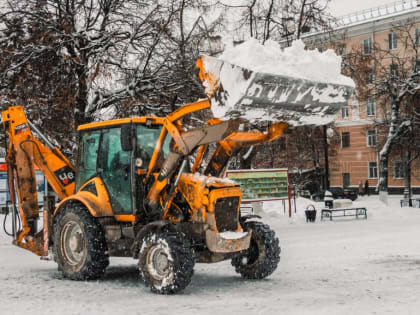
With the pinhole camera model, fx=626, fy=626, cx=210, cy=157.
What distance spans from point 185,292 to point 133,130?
2533mm

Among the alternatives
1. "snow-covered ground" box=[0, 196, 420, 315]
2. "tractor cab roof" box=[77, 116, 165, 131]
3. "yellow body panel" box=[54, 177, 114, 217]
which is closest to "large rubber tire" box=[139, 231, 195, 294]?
"snow-covered ground" box=[0, 196, 420, 315]

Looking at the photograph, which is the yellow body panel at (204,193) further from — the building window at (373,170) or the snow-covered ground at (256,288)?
the building window at (373,170)

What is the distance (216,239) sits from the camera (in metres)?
8.59

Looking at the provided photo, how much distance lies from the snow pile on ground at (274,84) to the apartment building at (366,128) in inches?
1572

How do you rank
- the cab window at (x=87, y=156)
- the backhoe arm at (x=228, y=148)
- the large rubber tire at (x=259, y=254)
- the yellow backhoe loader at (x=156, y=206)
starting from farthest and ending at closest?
the cab window at (x=87, y=156) < the large rubber tire at (x=259, y=254) < the backhoe arm at (x=228, y=148) < the yellow backhoe loader at (x=156, y=206)

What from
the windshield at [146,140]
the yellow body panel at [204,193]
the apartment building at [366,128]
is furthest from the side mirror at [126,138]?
the apartment building at [366,128]

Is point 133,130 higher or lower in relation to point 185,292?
higher

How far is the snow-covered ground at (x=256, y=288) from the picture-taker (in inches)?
294

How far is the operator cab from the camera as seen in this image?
9297 mm

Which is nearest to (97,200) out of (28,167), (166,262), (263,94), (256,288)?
(166,262)

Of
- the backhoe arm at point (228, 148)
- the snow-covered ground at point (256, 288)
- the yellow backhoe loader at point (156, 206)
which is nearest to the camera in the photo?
the snow-covered ground at point (256, 288)

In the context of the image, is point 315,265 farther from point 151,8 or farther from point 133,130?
point 151,8

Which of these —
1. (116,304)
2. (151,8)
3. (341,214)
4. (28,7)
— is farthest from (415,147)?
(116,304)

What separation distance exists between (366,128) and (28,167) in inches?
1756
